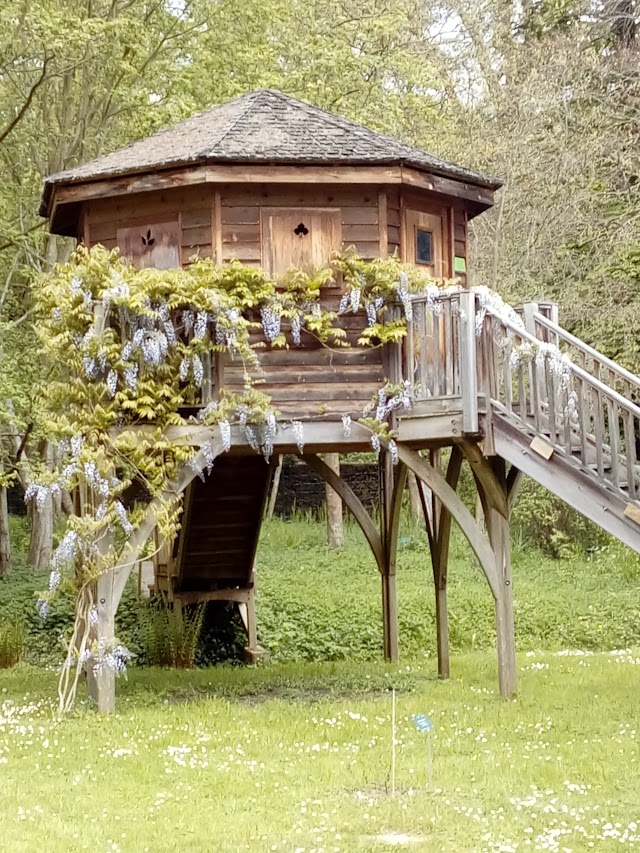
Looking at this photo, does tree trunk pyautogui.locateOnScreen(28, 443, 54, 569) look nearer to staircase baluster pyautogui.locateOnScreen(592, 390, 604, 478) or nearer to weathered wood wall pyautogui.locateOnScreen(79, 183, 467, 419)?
weathered wood wall pyautogui.locateOnScreen(79, 183, 467, 419)

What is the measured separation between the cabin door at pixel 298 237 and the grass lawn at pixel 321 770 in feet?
16.0

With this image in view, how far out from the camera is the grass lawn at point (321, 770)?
26.7 feet

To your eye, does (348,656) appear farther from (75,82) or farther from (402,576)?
(75,82)

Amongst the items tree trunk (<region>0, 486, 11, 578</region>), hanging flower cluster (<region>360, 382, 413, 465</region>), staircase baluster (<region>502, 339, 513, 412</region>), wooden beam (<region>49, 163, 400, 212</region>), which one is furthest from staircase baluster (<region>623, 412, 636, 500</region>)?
tree trunk (<region>0, 486, 11, 578</region>)

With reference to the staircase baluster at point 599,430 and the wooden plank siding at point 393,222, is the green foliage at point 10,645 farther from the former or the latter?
the staircase baluster at point 599,430

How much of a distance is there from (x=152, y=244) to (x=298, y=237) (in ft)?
5.57

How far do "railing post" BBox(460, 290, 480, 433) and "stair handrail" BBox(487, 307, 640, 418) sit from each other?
0.22m

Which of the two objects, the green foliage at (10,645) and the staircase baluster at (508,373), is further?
the green foliage at (10,645)

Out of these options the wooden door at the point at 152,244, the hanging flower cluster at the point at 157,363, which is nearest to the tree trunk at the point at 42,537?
the wooden door at the point at 152,244

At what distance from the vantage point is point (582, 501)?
39.8 feet

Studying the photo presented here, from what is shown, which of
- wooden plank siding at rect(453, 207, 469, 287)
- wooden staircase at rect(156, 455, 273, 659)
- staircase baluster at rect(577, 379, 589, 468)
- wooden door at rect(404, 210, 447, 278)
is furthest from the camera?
wooden staircase at rect(156, 455, 273, 659)

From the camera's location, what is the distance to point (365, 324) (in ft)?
44.4

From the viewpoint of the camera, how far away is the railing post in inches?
491

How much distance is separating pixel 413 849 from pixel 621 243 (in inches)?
714
